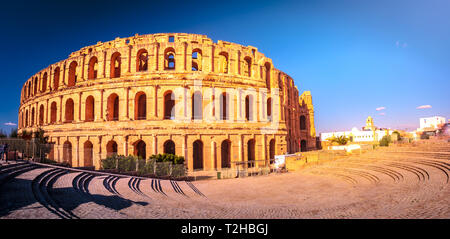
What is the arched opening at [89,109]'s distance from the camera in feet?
78.1

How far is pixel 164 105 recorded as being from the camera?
22547 millimetres

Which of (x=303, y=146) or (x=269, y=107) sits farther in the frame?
(x=303, y=146)

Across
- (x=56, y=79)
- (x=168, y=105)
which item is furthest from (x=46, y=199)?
(x=56, y=79)

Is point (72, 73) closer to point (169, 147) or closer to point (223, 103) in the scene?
point (169, 147)

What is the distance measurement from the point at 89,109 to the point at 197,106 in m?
12.2

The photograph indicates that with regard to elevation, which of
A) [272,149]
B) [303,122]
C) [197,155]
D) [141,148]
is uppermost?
[303,122]

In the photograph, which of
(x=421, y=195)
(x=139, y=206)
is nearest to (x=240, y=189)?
(x=139, y=206)

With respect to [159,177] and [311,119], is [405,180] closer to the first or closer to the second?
[159,177]

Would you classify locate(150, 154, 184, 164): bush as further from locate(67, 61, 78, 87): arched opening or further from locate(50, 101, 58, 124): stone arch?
locate(50, 101, 58, 124): stone arch

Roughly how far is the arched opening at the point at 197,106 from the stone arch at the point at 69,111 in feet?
47.4

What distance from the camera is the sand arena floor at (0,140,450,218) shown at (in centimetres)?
634

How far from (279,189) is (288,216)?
21.2ft

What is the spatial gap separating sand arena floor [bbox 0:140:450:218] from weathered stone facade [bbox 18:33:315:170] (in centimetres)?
774

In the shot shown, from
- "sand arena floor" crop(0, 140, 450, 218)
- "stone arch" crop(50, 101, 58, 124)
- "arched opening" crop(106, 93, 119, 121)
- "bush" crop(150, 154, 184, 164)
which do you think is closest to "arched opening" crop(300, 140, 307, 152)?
"sand arena floor" crop(0, 140, 450, 218)
